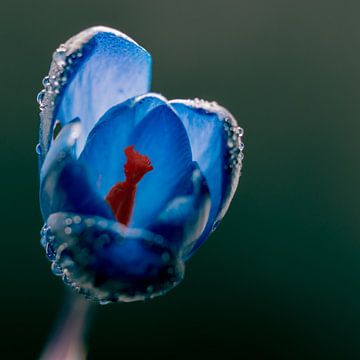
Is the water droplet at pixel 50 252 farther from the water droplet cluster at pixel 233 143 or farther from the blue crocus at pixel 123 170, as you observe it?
the water droplet cluster at pixel 233 143

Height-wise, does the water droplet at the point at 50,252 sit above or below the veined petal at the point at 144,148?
below

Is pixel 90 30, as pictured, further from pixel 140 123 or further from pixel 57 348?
pixel 57 348

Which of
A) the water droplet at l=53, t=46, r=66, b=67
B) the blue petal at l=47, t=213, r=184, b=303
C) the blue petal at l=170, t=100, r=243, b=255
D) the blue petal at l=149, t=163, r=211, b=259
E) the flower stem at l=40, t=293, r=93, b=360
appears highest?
the water droplet at l=53, t=46, r=66, b=67

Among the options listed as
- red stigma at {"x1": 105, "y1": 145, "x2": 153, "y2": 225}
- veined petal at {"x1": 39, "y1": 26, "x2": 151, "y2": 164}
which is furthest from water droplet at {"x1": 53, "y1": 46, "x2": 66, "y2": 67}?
red stigma at {"x1": 105, "y1": 145, "x2": 153, "y2": 225}

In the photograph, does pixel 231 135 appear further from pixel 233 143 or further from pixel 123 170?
pixel 123 170

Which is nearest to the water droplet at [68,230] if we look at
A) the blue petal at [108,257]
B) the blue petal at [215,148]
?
the blue petal at [108,257]

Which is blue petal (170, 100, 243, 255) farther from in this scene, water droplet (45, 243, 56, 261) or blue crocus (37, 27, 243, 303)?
water droplet (45, 243, 56, 261)
